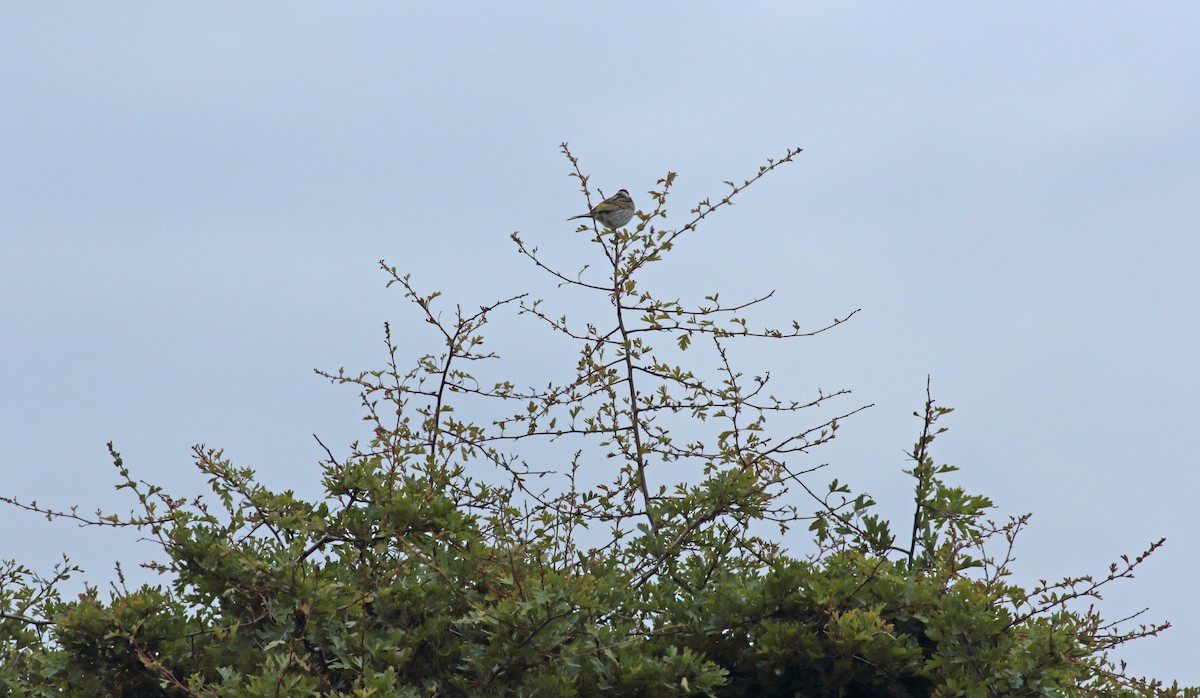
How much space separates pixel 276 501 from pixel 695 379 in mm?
2613

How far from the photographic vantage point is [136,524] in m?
5.59

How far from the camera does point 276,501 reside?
5598 mm

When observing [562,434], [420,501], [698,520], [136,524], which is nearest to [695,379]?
[562,434]

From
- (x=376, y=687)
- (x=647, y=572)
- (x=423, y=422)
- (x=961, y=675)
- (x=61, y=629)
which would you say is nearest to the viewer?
(x=376, y=687)

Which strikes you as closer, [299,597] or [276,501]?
[299,597]

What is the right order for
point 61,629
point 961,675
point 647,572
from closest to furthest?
point 961,675 → point 61,629 → point 647,572

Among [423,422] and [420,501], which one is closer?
[420,501]

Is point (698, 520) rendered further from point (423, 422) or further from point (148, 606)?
point (148, 606)

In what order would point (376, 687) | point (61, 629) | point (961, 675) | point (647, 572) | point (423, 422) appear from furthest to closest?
1. point (423, 422)
2. point (647, 572)
3. point (61, 629)
4. point (961, 675)
5. point (376, 687)

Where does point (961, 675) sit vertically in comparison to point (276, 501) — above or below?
below

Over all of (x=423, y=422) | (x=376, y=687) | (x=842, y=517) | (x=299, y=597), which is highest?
(x=423, y=422)

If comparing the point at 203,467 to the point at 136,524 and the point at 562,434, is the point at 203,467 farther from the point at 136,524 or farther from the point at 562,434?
the point at 562,434

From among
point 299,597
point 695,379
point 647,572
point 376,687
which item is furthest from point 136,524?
point 695,379

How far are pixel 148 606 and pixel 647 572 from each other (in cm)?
219
